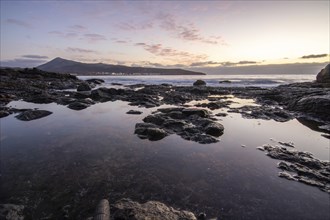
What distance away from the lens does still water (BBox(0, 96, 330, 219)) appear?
5.48 meters

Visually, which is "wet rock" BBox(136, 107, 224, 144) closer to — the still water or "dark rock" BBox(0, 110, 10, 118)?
the still water

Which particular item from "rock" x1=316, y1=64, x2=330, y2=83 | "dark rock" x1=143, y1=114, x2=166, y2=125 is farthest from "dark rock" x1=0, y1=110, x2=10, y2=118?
"rock" x1=316, y1=64, x2=330, y2=83

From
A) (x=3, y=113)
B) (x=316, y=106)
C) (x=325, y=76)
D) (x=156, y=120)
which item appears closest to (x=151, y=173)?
(x=156, y=120)

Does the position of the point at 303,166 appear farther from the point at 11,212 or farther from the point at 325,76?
the point at 325,76

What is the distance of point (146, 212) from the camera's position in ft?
15.6

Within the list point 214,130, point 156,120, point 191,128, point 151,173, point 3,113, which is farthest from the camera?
point 3,113

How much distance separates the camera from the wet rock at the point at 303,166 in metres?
6.86

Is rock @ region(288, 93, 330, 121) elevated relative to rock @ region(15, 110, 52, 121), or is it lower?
lower

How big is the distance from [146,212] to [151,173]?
241 centimetres

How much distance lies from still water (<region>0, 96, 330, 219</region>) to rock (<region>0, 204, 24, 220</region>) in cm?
21

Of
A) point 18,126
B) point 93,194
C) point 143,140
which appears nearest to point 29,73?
point 18,126

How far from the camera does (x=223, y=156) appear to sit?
880cm

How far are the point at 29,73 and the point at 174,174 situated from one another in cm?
5806

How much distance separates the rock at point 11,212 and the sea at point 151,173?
18 centimetres
